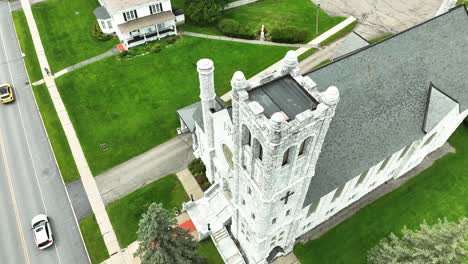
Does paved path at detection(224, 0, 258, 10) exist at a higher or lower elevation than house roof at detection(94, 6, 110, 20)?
lower

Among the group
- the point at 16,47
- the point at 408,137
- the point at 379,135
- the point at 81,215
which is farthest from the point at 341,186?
the point at 16,47

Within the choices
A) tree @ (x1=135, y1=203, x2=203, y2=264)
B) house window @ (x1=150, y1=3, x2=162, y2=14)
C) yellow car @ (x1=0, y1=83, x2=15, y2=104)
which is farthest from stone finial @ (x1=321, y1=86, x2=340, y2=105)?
yellow car @ (x1=0, y1=83, x2=15, y2=104)

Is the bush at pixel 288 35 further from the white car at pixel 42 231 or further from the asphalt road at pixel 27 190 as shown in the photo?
the white car at pixel 42 231

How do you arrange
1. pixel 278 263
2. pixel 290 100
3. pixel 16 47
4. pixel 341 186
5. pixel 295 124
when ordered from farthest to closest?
1. pixel 16 47
2. pixel 278 263
3. pixel 341 186
4. pixel 290 100
5. pixel 295 124

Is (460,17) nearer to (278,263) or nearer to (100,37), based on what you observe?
(278,263)

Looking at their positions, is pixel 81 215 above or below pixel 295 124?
above

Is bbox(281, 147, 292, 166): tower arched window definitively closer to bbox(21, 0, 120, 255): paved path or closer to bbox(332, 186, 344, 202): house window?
bbox(332, 186, 344, 202): house window
